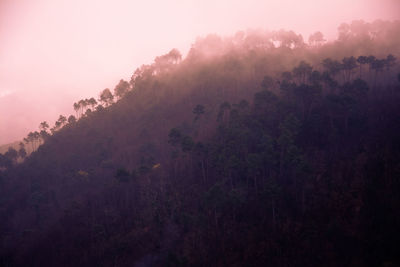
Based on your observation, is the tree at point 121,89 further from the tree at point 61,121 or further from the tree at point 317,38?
the tree at point 317,38

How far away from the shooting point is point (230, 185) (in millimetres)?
57594

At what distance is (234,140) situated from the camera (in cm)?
6147

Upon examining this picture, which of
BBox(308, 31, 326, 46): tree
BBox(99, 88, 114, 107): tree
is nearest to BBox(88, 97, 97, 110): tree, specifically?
BBox(99, 88, 114, 107): tree

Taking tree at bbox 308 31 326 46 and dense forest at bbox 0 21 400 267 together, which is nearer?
dense forest at bbox 0 21 400 267

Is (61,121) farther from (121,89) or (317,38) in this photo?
(317,38)

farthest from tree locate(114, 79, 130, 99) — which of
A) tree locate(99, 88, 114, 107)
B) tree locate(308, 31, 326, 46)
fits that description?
tree locate(308, 31, 326, 46)

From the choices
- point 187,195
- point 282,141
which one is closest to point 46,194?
point 187,195

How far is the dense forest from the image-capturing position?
41.5 meters

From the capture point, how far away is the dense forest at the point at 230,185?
41.5 meters

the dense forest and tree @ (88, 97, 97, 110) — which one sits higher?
tree @ (88, 97, 97, 110)

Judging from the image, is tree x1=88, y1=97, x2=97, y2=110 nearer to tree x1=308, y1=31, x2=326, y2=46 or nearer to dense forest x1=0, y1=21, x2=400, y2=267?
dense forest x1=0, y1=21, x2=400, y2=267

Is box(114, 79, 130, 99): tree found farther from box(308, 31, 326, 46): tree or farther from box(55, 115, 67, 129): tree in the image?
box(308, 31, 326, 46): tree

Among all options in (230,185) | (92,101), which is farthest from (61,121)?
(230,185)

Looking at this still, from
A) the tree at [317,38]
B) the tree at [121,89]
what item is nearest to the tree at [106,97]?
the tree at [121,89]
